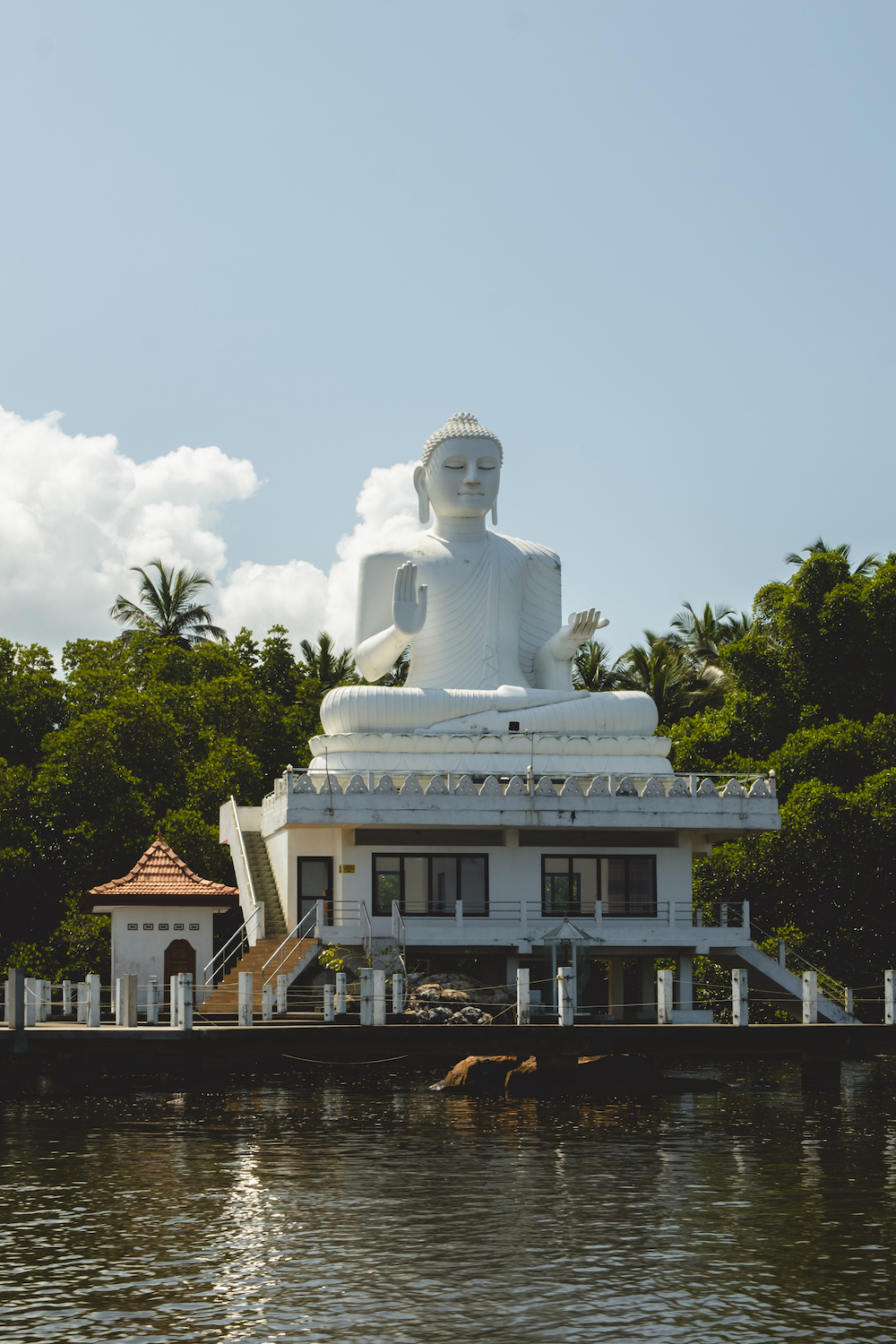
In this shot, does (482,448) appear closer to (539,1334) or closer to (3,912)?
(3,912)

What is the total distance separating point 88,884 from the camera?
3956 cm

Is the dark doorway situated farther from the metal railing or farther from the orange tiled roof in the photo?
the orange tiled roof

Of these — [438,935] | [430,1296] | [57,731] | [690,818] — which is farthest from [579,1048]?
[57,731]

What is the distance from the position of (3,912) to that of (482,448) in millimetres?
16314

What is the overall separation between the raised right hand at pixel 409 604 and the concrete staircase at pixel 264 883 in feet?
20.2

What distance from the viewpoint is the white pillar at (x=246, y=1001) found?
25.5 meters

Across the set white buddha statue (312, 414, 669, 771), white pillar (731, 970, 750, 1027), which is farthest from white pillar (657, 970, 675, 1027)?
white buddha statue (312, 414, 669, 771)

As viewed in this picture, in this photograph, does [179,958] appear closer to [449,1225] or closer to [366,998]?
[366,998]

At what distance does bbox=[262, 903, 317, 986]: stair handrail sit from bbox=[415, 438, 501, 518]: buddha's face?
Result: 10.3 metres

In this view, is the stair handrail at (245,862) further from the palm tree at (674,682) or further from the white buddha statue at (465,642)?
the palm tree at (674,682)

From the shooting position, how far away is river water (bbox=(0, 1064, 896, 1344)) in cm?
1309

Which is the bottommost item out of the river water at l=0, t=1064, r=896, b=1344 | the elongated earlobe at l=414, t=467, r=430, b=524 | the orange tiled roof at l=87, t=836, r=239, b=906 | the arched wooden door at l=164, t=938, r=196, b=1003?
the river water at l=0, t=1064, r=896, b=1344

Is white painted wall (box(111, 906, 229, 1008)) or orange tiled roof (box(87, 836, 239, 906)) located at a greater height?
orange tiled roof (box(87, 836, 239, 906))

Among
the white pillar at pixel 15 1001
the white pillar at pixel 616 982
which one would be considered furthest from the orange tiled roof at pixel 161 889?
the white pillar at pixel 616 982
